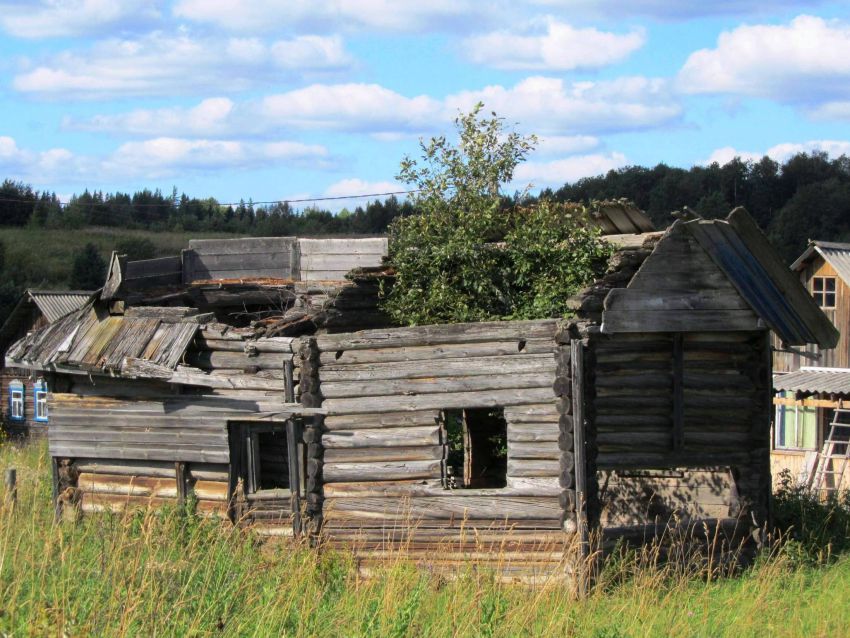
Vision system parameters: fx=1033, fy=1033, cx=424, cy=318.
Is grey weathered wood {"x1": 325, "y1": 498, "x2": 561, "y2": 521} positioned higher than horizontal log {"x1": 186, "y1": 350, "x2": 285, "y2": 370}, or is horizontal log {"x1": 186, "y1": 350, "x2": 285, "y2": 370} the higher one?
horizontal log {"x1": 186, "y1": 350, "x2": 285, "y2": 370}

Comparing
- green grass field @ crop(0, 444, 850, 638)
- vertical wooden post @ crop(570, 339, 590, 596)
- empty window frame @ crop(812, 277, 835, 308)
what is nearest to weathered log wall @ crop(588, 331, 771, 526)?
vertical wooden post @ crop(570, 339, 590, 596)

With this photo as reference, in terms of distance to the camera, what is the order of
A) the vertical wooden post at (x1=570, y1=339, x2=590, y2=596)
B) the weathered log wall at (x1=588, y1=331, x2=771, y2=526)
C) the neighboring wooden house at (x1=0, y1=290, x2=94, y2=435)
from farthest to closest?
the neighboring wooden house at (x1=0, y1=290, x2=94, y2=435) < the weathered log wall at (x1=588, y1=331, x2=771, y2=526) < the vertical wooden post at (x1=570, y1=339, x2=590, y2=596)

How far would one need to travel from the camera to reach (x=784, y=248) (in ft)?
177

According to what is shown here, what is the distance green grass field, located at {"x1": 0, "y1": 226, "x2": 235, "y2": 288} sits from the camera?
52875mm

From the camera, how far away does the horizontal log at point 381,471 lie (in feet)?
38.8

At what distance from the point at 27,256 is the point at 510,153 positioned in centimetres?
4649

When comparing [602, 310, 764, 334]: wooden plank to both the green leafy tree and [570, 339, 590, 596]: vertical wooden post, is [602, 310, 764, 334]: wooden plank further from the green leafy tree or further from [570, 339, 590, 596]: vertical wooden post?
the green leafy tree

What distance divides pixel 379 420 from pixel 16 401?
23.1 m

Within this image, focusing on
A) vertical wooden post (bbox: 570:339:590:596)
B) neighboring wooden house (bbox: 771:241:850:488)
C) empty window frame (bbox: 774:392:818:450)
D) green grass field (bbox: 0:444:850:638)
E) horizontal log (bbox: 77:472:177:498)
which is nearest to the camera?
green grass field (bbox: 0:444:850:638)

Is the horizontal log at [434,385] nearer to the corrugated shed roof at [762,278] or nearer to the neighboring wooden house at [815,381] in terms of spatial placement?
the corrugated shed roof at [762,278]

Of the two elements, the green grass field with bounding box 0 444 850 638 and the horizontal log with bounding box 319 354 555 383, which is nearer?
the green grass field with bounding box 0 444 850 638

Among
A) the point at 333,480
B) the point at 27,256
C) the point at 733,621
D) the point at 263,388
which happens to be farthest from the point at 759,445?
the point at 27,256

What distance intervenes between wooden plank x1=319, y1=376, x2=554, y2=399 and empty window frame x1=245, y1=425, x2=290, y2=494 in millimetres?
1307

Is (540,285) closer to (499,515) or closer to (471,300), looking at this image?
(471,300)
